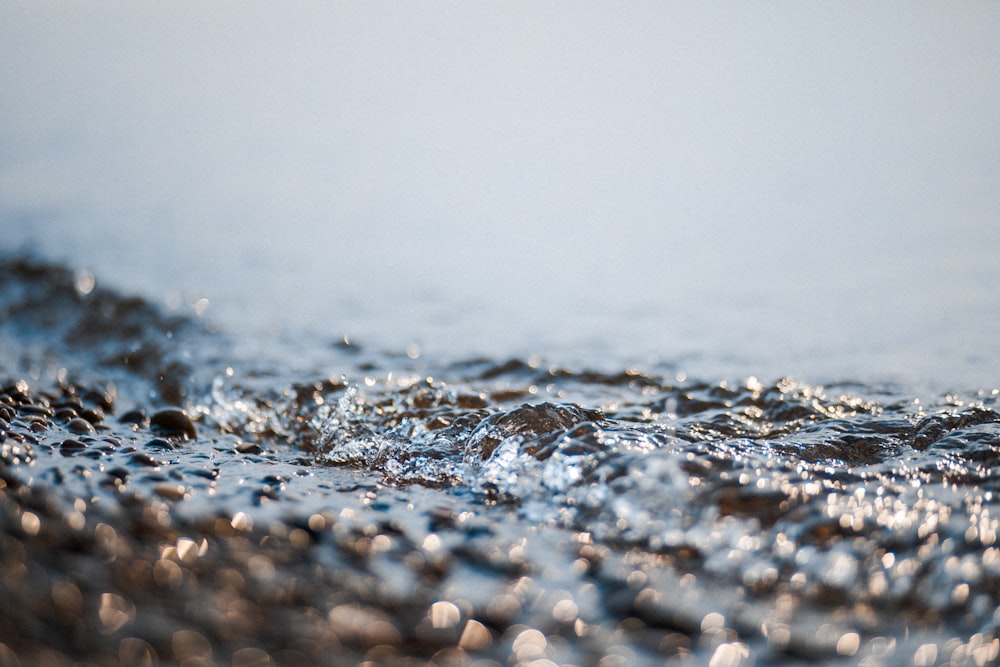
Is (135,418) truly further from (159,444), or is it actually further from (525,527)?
(525,527)

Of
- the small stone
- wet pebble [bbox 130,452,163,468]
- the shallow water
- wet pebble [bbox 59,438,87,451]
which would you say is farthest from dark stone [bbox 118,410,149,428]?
wet pebble [bbox 130,452,163,468]

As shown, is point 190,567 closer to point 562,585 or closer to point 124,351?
point 562,585

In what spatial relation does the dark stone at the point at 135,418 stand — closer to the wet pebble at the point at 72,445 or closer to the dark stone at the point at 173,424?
the dark stone at the point at 173,424

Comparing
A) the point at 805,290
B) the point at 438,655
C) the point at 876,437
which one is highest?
the point at 805,290

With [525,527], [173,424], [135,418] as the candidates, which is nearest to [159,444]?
[173,424]

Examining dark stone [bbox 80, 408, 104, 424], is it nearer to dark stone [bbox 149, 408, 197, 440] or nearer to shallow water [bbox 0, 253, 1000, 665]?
shallow water [bbox 0, 253, 1000, 665]

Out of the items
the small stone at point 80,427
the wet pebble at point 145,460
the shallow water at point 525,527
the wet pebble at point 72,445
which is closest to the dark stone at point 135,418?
the shallow water at point 525,527

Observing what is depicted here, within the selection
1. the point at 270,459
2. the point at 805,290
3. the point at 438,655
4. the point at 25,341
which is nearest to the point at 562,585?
the point at 438,655
